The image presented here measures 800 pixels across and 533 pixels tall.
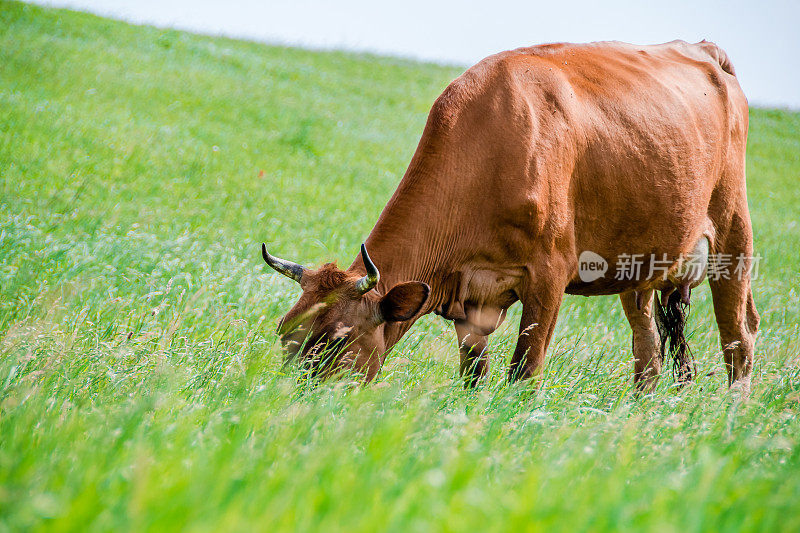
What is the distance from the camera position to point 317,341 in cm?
400

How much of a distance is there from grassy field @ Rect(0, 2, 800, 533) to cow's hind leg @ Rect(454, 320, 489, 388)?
0.18 meters

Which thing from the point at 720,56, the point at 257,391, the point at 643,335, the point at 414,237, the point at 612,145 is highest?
the point at 720,56

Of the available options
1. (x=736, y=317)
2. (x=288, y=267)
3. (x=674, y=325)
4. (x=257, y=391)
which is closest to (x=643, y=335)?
(x=674, y=325)

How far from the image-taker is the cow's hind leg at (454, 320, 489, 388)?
199 inches

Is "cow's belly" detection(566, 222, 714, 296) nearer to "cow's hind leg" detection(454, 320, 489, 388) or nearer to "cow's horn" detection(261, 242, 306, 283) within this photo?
"cow's hind leg" detection(454, 320, 489, 388)

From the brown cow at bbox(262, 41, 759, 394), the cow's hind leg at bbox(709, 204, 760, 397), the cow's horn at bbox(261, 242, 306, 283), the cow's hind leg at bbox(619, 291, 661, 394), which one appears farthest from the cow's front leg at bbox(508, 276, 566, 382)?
the cow's hind leg at bbox(709, 204, 760, 397)

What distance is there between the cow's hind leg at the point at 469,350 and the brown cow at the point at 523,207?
0.01m

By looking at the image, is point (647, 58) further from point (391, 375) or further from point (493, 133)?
point (391, 375)

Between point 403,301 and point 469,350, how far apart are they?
3.42ft

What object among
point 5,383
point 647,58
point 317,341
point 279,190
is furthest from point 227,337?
point 279,190

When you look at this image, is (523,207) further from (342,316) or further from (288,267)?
(288,267)

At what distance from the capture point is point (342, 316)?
13.5 feet

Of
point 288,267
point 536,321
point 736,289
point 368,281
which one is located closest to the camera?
point 368,281

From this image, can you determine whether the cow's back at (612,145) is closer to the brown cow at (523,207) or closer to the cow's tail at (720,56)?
the brown cow at (523,207)
